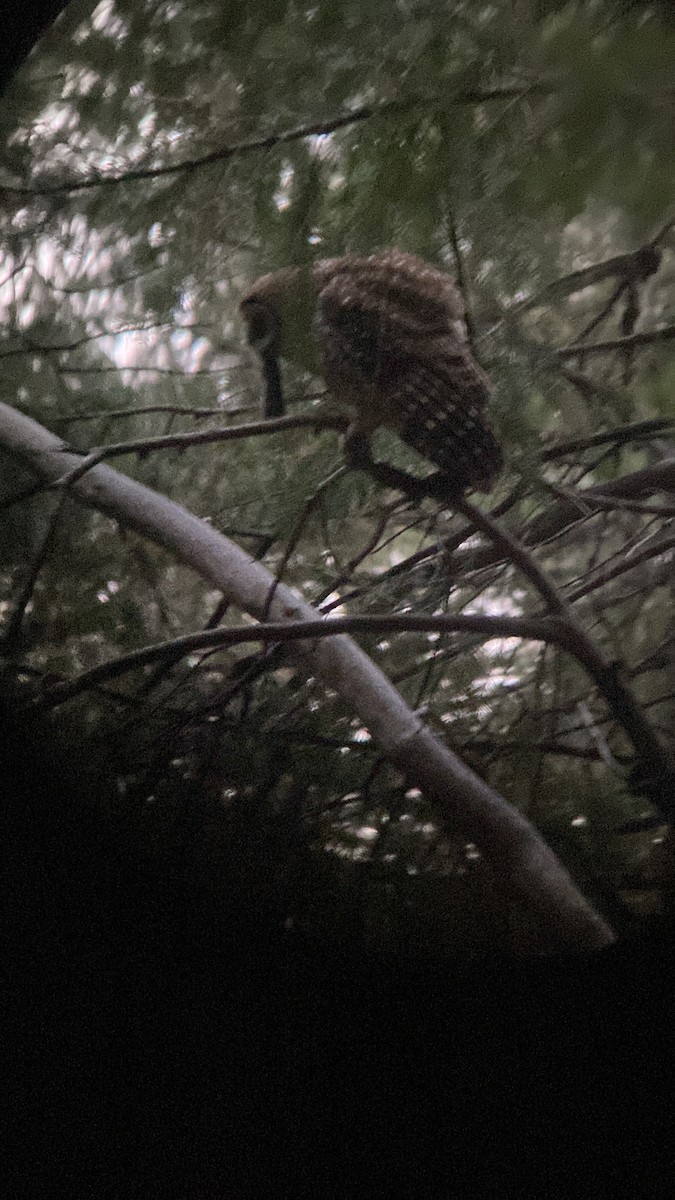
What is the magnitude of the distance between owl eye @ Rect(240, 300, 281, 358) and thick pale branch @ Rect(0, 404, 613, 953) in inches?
4.1

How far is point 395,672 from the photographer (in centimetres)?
47

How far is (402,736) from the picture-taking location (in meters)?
0.47

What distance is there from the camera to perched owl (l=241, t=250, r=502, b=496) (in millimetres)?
462

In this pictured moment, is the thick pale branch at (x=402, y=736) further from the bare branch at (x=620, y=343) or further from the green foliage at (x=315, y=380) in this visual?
the bare branch at (x=620, y=343)

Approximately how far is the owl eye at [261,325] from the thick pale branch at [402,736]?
10cm

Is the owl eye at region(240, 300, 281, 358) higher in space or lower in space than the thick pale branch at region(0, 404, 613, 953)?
higher

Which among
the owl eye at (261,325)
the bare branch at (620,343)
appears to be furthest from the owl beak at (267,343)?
the bare branch at (620,343)

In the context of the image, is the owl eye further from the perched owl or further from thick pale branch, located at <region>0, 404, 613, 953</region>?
thick pale branch, located at <region>0, 404, 613, 953</region>

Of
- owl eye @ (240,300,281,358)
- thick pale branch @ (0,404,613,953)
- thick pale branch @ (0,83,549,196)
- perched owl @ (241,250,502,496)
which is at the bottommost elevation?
thick pale branch @ (0,404,613,953)

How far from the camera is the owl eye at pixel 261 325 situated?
1.56 feet

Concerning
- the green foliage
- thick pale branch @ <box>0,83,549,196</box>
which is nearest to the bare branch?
the green foliage

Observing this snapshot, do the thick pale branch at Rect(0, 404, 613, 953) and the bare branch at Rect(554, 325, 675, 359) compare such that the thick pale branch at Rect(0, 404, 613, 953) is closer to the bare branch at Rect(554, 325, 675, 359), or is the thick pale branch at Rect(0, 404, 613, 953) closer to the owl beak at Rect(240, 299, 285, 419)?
the owl beak at Rect(240, 299, 285, 419)

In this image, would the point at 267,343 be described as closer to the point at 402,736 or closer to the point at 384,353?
the point at 384,353

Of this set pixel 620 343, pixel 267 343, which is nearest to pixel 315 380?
pixel 267 343
